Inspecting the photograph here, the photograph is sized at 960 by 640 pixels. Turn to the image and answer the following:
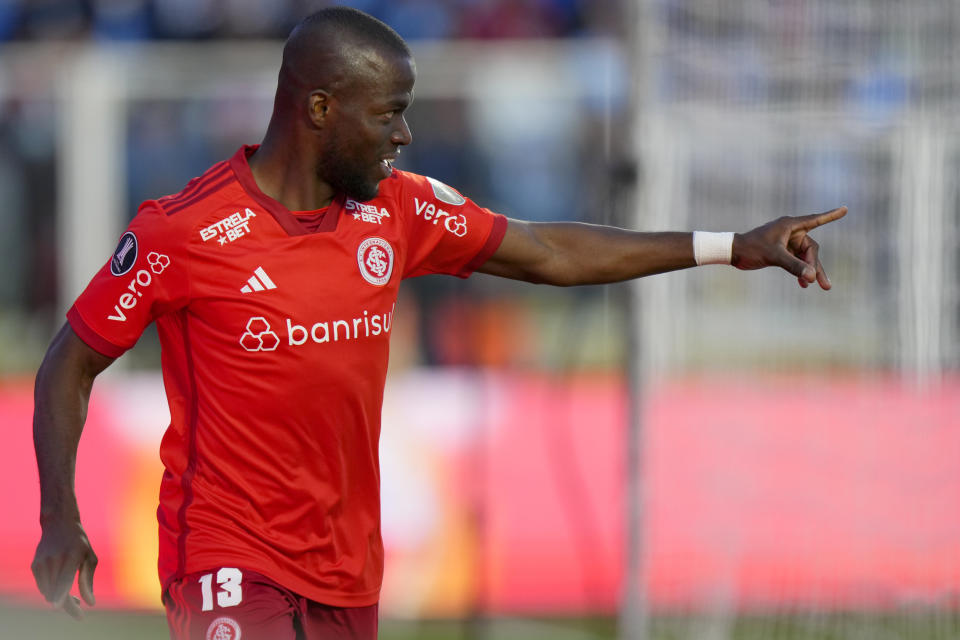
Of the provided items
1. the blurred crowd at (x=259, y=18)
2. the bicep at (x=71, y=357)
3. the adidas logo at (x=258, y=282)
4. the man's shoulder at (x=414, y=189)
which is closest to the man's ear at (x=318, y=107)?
the man's shoulder at (x=414, y=189)

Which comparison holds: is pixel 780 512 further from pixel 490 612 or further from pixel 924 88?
pixel 924 88

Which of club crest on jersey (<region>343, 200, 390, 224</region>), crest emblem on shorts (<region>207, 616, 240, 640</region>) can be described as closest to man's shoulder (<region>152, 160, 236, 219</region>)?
club crest on jersey (<region>343, 200, 390, 224</region>)

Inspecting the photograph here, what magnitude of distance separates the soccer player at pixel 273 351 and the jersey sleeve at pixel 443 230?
17 centimetres

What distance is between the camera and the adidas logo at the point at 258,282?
3.47 meters

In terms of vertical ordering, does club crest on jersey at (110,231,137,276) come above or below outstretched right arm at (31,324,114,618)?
above

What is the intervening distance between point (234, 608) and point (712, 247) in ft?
5.62

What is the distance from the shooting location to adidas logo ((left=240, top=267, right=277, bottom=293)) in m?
3.47

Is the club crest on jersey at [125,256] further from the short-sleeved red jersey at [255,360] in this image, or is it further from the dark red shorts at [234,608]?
the dark red shorts at [234,608]

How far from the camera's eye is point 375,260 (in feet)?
12.0

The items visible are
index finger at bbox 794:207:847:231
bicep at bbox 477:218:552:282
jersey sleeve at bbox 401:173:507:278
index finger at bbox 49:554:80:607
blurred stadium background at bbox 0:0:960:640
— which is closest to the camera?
index finger at bbox 49:554:80:607

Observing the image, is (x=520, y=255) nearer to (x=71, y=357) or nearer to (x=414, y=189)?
(x=414, y=189)

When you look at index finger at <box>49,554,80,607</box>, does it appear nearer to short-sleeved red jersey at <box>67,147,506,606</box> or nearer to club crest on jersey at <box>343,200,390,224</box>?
short-sleeved red jersey at <box>67,147,506,606</box>

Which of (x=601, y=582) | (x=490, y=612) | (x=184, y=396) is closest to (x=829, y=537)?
(x=601, y=582)

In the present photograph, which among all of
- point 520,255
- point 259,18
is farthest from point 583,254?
point 259,18
